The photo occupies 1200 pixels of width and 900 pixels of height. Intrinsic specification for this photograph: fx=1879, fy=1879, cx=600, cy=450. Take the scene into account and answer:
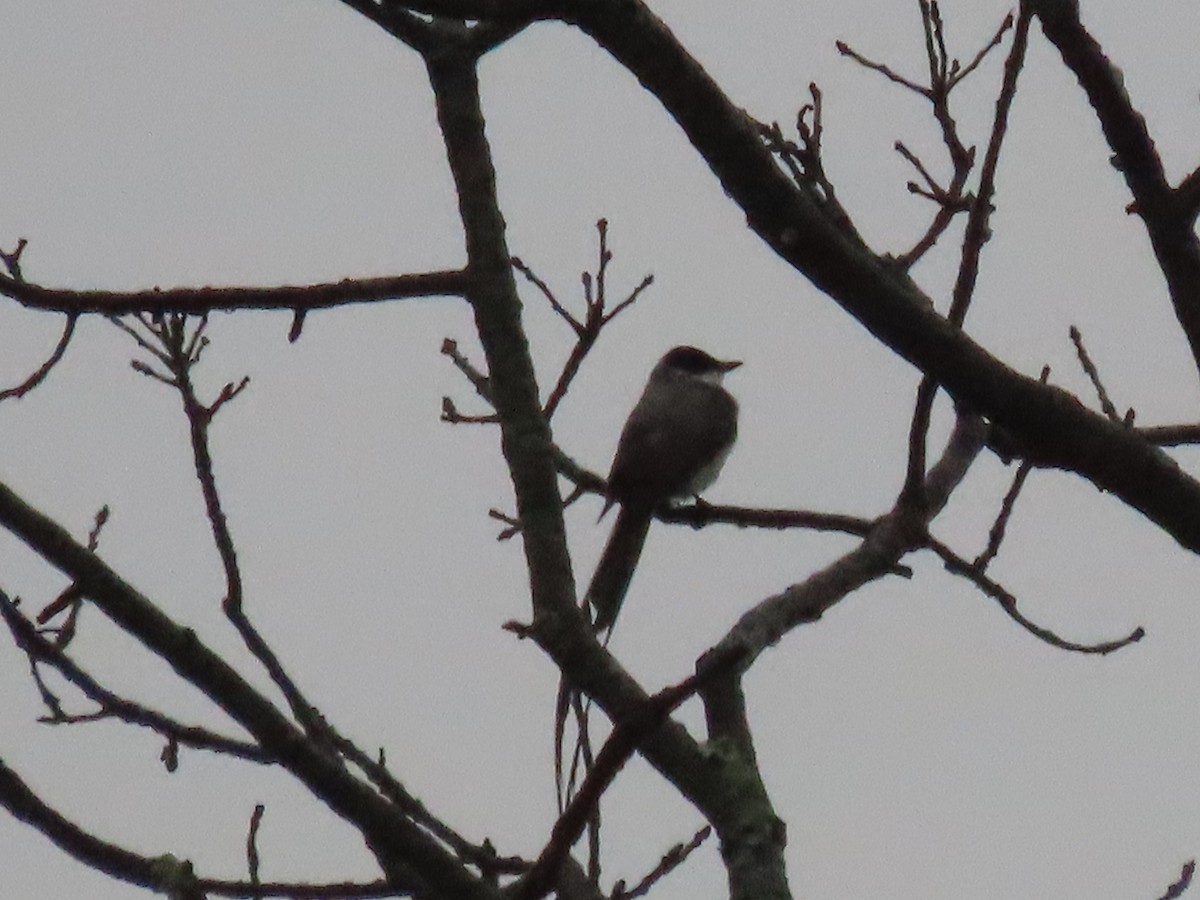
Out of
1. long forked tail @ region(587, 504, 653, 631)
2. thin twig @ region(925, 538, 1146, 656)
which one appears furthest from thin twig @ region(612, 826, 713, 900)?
long forked tail @ region(587, 504, 653, 631)

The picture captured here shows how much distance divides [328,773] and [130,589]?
1.01ft

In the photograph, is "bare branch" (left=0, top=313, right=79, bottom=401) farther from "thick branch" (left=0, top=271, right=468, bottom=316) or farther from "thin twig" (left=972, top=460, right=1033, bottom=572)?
"thin twig" (left=972, top=460, right=1033, bottom=572)

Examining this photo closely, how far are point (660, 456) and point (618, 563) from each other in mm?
659

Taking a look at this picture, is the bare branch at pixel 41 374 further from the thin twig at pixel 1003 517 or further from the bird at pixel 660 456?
the bird at pixel 660 456

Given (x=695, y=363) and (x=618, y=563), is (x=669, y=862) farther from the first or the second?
(x=695, y=363)

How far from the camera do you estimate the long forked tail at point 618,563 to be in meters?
6.89

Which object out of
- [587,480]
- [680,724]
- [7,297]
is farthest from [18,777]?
[587,480]

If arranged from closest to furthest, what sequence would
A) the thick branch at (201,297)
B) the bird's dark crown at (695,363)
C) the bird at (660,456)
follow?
the thick branch at (201,297) < the bird at (660,456) < the bird's dark crown at (695,363)

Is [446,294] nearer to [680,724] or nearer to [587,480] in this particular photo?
[680,724]

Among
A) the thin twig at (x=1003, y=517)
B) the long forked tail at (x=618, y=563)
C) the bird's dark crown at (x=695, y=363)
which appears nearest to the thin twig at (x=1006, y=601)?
the thin twig at (x=1003, y=517)

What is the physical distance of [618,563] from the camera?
279 inches

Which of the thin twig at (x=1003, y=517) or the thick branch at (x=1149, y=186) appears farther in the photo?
the thin twig at (x=1003, y=517)

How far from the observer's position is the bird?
7.04 metres

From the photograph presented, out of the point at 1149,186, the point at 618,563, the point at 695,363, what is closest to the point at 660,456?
the point at 618,563
